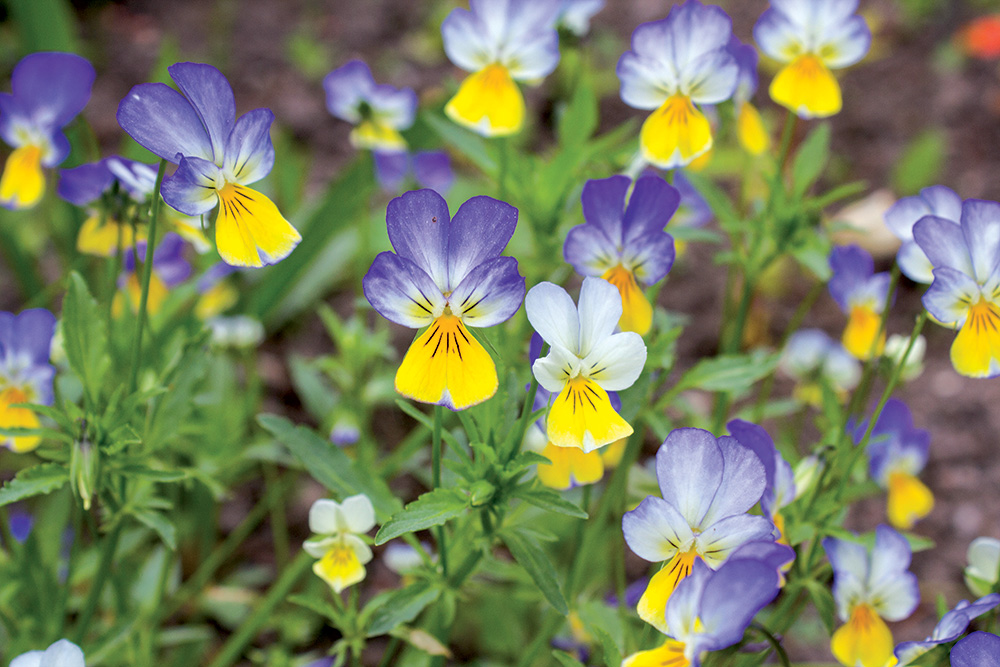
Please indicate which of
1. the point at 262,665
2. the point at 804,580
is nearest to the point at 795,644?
the point at 804,580

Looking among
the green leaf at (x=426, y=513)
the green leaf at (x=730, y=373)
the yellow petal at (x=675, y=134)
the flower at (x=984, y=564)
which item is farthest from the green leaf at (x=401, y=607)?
the flower at (x=984, y=564)

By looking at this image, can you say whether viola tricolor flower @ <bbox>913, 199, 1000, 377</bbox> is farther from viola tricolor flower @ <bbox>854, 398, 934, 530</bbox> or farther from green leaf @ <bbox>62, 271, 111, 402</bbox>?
green leaf @ <bbox>62, 271, 111, 402</bbox>

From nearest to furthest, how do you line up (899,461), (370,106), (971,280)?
(971,280), (899,461), (370,106)

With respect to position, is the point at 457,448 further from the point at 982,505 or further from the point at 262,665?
the point at 982,505

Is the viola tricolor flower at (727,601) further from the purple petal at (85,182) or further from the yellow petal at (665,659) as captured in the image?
the purple petal at (85,182)

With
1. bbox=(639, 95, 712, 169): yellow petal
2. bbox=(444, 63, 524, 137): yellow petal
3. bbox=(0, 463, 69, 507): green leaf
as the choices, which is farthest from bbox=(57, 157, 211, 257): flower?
bbox=(639, 95, 712, 169): yellow petal

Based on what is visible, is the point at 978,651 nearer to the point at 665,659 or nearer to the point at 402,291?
the point at 665,659

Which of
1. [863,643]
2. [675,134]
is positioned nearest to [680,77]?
[675,134]
